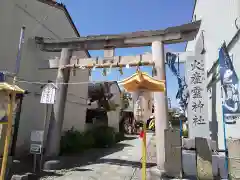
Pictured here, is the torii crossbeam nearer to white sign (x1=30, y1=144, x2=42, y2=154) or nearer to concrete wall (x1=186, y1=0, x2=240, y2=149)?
concrete wall (x1=186, y1=0, x2=240, y2=149)

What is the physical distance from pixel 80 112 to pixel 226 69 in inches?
529

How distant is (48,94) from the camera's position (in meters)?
9.49

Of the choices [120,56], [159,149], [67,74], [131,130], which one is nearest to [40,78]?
[67,74]

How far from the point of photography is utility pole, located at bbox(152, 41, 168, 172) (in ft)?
29.2

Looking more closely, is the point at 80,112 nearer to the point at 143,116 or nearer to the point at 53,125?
the point at 53,125

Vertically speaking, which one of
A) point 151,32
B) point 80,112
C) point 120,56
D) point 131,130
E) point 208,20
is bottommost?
point 131,130

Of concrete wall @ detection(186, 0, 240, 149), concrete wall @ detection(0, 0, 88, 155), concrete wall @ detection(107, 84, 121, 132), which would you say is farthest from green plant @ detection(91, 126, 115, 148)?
concrete wall @ detection(186, 0, 240, 149)

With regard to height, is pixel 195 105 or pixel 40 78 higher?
pixel 40 78

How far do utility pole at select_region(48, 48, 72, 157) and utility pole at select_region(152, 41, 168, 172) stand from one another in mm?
4762

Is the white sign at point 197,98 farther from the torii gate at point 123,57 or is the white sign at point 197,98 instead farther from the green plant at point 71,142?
the green plant at point 71,142

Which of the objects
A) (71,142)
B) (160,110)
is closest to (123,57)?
(160,110)

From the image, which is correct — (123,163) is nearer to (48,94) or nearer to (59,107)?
(59,107)

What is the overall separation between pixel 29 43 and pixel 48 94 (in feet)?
12.4

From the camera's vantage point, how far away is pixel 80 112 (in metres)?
17.8
